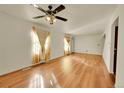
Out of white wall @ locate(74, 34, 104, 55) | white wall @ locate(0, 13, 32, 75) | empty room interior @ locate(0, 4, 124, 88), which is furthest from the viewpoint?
white wall @ locate(74, 34, 104, 55)

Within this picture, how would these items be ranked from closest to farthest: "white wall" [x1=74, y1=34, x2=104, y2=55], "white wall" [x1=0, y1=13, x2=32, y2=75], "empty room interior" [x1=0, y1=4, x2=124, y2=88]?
"empty room interior" [x1=0, y1=4, x2=124, y2=88], "white wall" [x1=0, y1=13, x2=32, y2=75], "white wall" [x1=74, y1=34, x2=104, y2=55]

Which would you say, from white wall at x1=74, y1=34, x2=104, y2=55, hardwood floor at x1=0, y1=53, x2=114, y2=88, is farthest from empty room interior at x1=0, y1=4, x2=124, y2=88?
white wall at x1=74, y1=34, x2=104, y2=55

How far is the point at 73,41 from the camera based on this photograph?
35.8 feet

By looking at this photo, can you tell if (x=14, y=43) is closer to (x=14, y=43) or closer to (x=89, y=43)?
(x=14, y=43)

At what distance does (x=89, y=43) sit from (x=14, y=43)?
26.7ft

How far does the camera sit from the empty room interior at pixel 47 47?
2.47 m

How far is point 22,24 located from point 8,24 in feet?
2.06

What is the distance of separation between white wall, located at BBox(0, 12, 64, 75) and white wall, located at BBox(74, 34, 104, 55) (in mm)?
7005

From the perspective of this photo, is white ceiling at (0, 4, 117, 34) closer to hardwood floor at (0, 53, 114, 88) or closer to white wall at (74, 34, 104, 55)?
hardwood floor at (0, 53, 114, 88)

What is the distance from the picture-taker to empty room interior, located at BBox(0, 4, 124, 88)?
2472 mm

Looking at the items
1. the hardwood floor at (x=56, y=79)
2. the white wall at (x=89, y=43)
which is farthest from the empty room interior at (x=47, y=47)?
Answer: the white wall at (x=89, y=43)

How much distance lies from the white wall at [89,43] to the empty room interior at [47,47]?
5.06 metres

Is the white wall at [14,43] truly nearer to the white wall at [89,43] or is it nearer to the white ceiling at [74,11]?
the white ceiling at [74,11]
